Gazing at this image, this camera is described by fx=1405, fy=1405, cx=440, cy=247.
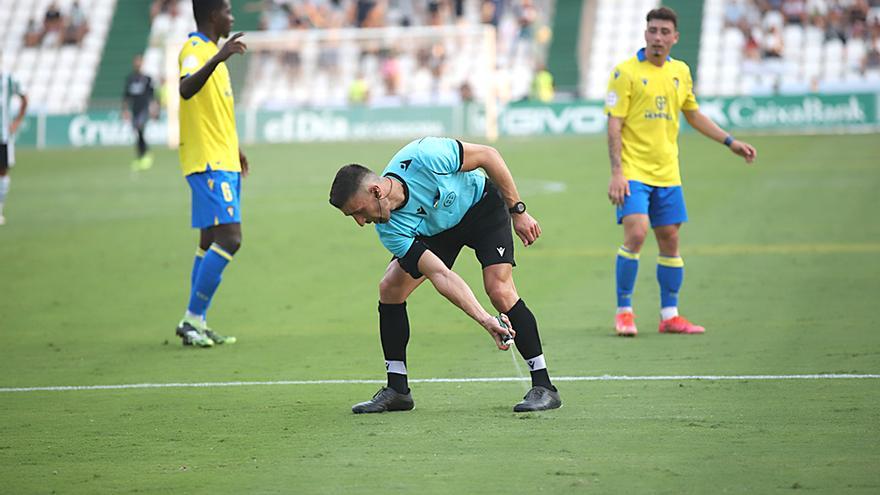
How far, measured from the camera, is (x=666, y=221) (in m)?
10.7

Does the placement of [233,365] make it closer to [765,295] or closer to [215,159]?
[215,159]

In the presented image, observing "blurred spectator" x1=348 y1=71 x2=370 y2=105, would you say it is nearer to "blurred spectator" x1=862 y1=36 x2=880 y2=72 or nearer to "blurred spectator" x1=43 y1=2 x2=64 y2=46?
"blurred spectator" x1=43 y1=2 x2=64 y2=46

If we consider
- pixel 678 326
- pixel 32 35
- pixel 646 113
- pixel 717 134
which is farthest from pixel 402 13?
pixel 678 326

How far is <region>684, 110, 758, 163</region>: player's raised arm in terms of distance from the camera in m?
10.8

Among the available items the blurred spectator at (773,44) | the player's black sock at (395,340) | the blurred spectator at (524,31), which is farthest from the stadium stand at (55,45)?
the player's black sock at (395,340)

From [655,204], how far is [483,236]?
334 centimetres

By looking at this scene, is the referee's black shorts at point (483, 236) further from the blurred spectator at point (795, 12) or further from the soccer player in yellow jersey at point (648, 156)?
the blurred spectator at point (795, 12)

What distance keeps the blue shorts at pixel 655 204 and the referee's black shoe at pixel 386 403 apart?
135 inches

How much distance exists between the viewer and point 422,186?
24.0ft

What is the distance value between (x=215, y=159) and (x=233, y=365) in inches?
70.0

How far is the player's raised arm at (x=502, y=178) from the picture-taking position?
7.42m

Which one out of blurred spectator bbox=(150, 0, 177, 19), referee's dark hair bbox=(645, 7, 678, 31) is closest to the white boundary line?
referee's dark hair bbox=(645, 7, 678, 31)

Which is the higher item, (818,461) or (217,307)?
(818,461)

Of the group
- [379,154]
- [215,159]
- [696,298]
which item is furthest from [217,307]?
[379,154]
